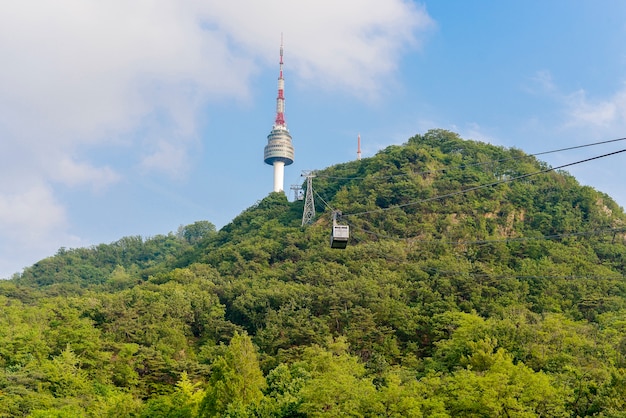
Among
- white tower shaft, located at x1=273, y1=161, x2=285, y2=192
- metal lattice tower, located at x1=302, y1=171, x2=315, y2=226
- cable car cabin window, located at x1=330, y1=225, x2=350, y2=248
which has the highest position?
white tower shaft, located at x1=273, y1=161, x2=285, y2=192

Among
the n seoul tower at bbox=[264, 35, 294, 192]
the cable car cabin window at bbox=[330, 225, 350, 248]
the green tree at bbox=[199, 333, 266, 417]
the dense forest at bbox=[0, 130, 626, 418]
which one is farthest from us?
the n seoul tower at bbox=[264, 35, 294, 192]

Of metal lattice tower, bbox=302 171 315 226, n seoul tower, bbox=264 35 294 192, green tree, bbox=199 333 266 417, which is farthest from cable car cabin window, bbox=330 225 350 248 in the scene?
n seoul tower, bbox=264 35 294 192

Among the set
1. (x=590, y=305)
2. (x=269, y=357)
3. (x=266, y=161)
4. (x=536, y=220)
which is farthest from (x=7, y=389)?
(x=266, y=161)

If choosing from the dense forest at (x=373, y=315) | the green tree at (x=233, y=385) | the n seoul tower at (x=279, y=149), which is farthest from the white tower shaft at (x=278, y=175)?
the green tree at (x=233, y=385)

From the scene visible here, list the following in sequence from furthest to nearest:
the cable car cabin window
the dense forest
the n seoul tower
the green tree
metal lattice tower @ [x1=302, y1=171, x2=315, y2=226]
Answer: the n seoul tower, metal lattice tower @ [x1=302, y1=171, x2=315, y2=226], the green tree, the dense forest, the cable car cabin window

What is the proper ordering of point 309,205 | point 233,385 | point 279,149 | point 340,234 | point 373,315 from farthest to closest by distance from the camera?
point 279,149, point 309,205, point 373,315, point 233,385, point 340,234

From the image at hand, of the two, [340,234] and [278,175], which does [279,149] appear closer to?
[278,175]

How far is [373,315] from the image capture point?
39.8 metres

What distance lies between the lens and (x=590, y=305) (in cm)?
4106

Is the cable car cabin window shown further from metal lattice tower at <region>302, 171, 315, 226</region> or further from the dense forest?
metal lattice tower at <region>302, 171, 315, 226</region>

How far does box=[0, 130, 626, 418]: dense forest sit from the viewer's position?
26297 mm

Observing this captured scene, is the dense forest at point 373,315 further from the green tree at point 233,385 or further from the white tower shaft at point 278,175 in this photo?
the white tower shaft at point 278,175

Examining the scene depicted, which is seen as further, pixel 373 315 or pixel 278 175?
pixel 278 175

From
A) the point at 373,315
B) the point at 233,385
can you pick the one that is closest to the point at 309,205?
the point at 373,315
